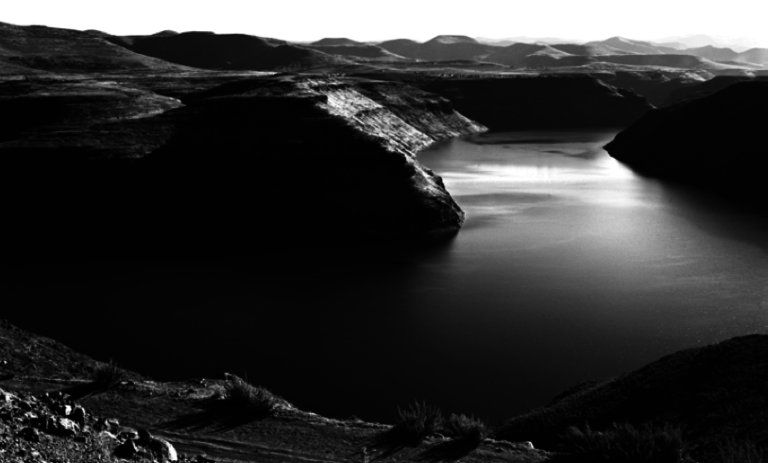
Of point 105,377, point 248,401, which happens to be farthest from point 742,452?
point 105,377

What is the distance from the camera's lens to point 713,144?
98.8 m

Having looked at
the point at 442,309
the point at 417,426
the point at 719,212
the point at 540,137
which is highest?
the point at 540,137

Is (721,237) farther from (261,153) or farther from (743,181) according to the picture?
(261,153)

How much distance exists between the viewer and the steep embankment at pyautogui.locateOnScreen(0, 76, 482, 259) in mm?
58812

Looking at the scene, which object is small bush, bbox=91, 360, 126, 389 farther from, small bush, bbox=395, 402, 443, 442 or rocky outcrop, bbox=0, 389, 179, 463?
small bush, bbox=395, 402, 443, 442

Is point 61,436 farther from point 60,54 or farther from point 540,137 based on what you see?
point 60,54

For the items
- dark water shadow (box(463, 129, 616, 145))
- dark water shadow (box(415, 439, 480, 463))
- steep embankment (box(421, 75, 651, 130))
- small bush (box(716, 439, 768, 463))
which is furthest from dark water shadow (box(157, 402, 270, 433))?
steep embankment (box(421, 75, 651, 130))

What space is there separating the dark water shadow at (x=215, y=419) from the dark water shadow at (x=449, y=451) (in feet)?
13.9

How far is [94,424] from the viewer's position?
46.3 ft

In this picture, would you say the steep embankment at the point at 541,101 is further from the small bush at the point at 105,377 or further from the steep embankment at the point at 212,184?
the small bush at the point at 105,377

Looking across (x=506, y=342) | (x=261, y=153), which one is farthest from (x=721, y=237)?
(x=261, y=153)

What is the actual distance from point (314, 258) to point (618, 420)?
120ft

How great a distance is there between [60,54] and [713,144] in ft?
423

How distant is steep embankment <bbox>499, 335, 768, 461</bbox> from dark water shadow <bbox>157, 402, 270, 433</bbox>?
26.2ft
